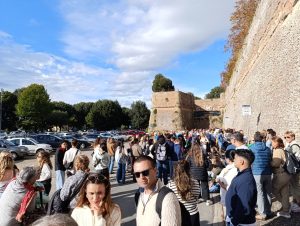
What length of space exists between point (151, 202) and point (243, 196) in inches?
80.6

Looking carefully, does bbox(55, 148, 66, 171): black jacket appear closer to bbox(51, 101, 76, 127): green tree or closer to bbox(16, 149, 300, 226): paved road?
bbox(16, 149, 300, 226): paved road

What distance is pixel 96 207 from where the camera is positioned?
10.4 ft

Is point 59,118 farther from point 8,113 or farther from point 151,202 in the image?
point 151,202

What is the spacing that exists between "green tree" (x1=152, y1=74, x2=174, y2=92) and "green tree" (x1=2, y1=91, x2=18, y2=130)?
34576mm

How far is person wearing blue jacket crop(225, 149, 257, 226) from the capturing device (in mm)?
4410

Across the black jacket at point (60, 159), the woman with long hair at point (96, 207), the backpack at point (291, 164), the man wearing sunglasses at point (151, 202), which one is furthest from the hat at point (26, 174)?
the backpack at point (291, 164)

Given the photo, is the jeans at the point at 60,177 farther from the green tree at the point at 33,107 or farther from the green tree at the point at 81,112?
the green tree at the point at 81,112

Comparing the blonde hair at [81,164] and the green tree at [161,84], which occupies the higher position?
Result: the green tree at [161,84]

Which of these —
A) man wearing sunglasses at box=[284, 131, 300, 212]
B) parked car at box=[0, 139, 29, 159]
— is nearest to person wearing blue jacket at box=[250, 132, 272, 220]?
man wearing sunglasses at box=[284, 131, 300, 212]

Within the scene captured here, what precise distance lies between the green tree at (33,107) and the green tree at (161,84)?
3161cm

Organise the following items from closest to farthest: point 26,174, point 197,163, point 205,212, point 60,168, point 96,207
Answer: point 96,207, point 26,174, point 205,212, point 197,163, point 60,168

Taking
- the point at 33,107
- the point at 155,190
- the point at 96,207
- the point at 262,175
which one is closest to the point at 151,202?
the point at 155,190

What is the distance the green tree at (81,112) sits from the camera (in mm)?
85562

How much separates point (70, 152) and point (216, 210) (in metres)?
4.36
